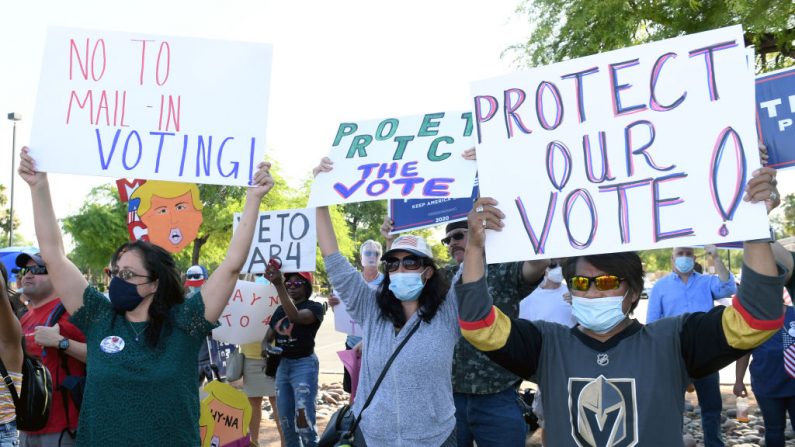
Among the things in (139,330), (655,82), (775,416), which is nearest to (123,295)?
(139,330)

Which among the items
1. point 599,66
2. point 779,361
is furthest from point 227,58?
point 779,361

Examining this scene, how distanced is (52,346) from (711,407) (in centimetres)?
506

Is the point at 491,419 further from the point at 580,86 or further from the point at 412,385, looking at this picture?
the point at 580,86

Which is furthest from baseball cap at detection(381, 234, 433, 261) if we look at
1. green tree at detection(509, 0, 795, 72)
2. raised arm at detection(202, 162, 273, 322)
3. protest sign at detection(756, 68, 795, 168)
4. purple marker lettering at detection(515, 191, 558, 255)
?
green tree at detection(509, 0, 795, 72)

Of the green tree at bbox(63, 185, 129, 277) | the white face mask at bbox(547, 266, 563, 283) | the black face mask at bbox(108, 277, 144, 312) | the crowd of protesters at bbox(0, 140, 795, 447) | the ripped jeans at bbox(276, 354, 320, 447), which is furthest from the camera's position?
the green tree at bbox(63, 185, 129, 277)

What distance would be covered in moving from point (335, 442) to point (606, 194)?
69.0 inches

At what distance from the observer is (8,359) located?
10.7ft

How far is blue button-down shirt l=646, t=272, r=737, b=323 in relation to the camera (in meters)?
6.43

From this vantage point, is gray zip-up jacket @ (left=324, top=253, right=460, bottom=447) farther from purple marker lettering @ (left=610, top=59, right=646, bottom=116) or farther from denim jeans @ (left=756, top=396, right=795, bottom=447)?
denim jeans @ (left=756, top=396, right=795, bottom=447)

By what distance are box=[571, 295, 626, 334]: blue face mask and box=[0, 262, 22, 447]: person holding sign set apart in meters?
2.56

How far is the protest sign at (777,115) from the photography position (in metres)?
3.25

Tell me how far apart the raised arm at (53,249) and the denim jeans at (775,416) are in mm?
4978

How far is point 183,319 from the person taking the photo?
313 cm

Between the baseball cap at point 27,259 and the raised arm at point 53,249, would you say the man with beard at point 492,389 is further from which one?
the baseball cap at point 27,259
